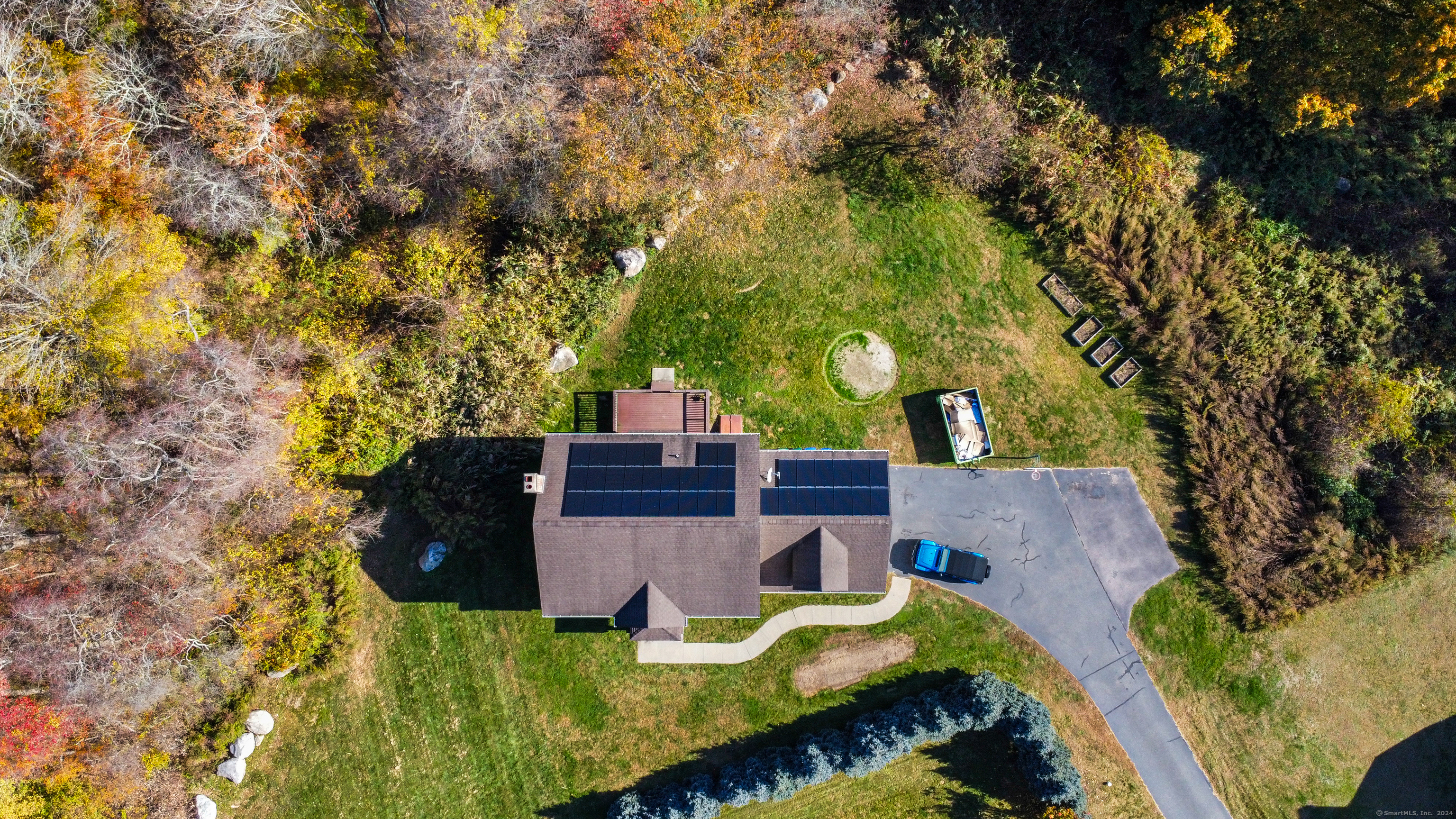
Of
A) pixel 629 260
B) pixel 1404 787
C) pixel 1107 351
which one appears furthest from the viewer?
pixel 1107 351

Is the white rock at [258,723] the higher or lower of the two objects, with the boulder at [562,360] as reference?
lower

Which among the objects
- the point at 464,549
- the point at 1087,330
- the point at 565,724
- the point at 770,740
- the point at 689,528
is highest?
the point at 1087,330

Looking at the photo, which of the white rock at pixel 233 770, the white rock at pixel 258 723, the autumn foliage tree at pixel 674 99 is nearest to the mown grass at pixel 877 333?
the autumn foliage tree at pixel 674 99

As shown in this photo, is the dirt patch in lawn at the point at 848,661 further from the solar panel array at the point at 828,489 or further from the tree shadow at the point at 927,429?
the tree shadow at the point at 927,429

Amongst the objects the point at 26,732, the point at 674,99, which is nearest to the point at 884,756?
the point at 674,99

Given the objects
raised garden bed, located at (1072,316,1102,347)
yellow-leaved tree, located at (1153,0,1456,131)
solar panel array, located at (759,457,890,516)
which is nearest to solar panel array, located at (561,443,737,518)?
solar panel array, located at (759,457,890,516)

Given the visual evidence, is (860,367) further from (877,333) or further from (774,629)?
(774,629)

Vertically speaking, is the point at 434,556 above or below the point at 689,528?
below
